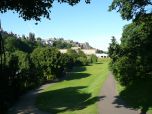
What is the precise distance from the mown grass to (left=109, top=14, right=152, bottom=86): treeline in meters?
1.27

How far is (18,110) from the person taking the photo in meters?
35.2

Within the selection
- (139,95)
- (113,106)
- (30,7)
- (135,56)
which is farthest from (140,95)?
(30,7)

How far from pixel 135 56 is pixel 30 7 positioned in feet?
58.1

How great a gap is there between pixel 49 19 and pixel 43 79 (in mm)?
50403

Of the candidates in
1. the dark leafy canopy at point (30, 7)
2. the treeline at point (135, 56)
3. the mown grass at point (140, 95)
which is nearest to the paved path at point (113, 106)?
the mown grass at point (140, 95)

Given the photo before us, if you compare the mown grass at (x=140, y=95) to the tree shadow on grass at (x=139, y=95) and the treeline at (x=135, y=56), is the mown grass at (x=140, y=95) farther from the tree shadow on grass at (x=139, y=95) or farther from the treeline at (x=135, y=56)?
the treeline at (x=135, y=56)

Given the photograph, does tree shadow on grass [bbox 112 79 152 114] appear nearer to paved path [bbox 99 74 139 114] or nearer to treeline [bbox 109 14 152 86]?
paved path [bbox 99 74 139 114]

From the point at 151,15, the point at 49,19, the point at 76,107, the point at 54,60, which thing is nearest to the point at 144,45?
the point at 151,15

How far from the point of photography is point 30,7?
1870 cm

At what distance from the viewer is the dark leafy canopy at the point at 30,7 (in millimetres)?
18406

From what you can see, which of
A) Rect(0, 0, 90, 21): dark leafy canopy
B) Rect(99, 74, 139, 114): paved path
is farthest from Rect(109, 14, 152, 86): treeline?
Rect(0, 0, 90, 21): dark leafy canopy

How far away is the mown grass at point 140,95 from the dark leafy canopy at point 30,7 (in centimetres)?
1192

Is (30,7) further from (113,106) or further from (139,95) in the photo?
(139,95)

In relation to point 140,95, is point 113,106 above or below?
below
